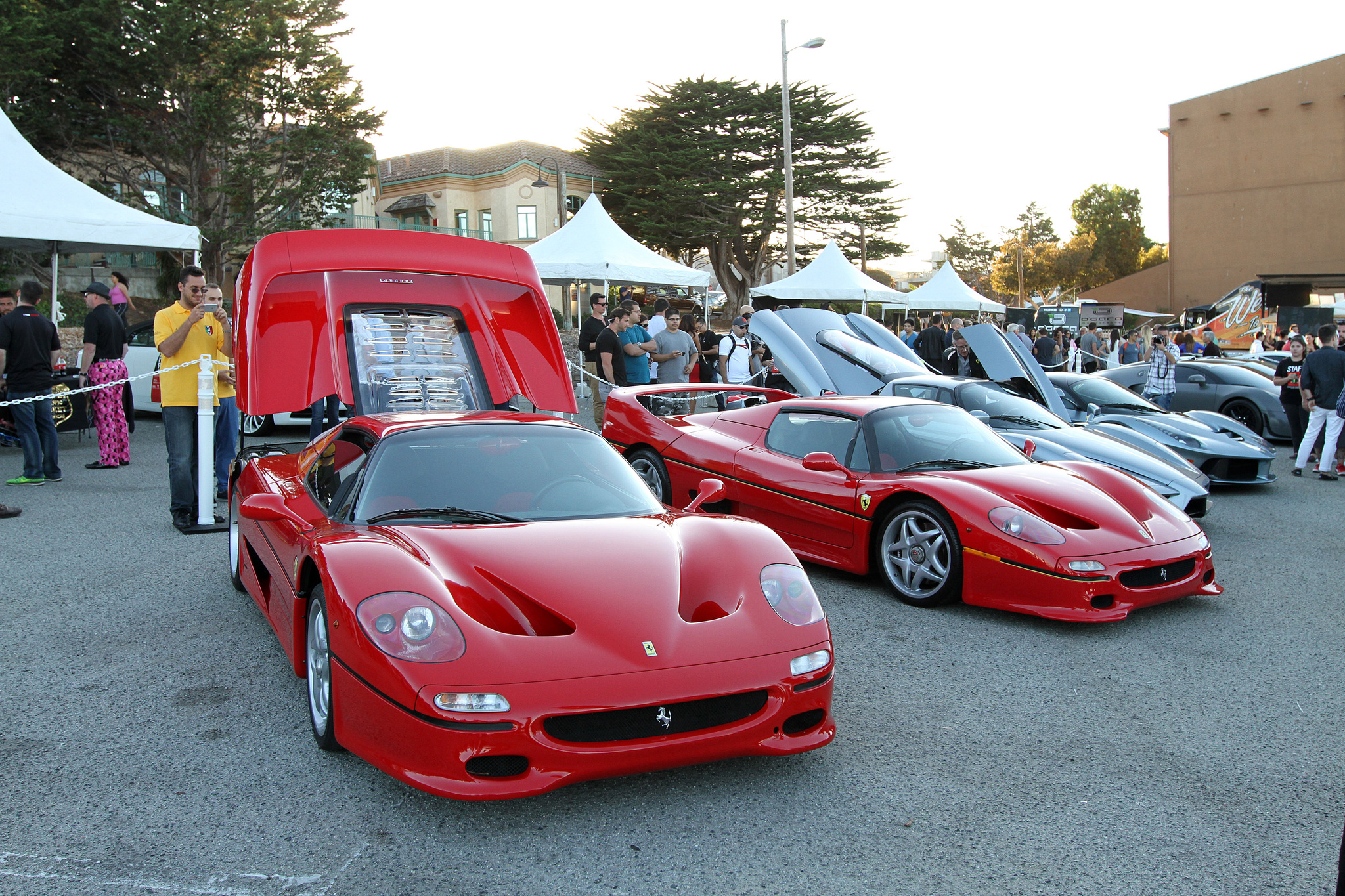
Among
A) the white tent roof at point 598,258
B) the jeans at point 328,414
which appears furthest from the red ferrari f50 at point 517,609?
the white tent roof at point 598,258

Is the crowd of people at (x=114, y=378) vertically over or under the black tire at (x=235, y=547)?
over

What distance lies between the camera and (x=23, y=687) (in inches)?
147

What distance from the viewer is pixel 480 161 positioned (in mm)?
46125

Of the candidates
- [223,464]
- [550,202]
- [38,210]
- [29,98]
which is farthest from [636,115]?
[223,464]

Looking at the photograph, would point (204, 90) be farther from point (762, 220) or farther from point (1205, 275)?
point (1205, 275)

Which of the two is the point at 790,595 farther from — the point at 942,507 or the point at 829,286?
the point at 829,286

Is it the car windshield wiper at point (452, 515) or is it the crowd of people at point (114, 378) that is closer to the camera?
the car windshield wiper at point (452, 515)

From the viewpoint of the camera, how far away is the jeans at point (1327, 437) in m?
10.0

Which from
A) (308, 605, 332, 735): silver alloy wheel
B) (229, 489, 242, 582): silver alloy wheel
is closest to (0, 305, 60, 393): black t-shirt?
(229, 489, 242, 582): silver alloy wheel

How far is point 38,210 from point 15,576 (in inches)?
290

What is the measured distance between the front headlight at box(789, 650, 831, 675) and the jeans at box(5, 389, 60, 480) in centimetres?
791

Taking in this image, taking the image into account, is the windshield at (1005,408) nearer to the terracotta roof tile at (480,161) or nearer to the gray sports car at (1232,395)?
the gray sports car at (1232,395)

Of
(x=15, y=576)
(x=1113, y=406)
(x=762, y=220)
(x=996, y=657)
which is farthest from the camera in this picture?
(x=762, y=220)

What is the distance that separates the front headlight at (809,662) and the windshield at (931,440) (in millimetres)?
2634
